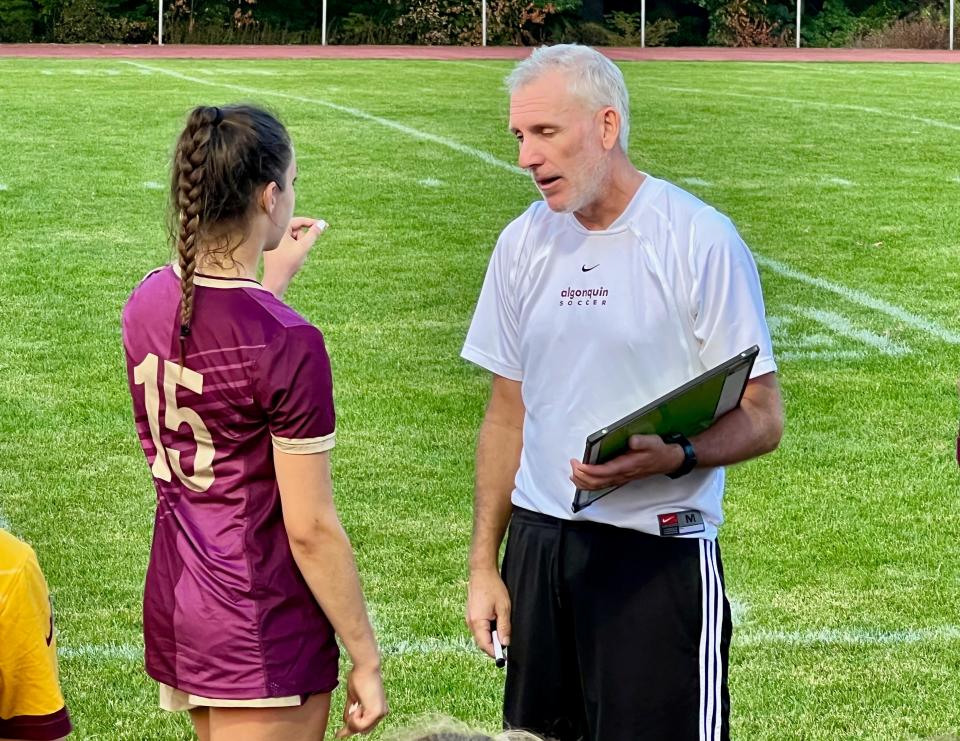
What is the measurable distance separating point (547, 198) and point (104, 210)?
38.5 feet

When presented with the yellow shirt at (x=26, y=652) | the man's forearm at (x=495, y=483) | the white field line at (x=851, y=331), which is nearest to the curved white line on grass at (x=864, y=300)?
the white field line at (x=851, y=331)

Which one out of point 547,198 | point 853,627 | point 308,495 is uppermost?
point 547,198

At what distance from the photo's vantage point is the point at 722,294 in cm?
308

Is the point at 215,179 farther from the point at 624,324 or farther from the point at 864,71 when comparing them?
the point at 864,71

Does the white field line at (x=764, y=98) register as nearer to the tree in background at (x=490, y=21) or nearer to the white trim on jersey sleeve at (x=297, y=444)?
the white trim on jersey sleeve at (x=297, y=444)

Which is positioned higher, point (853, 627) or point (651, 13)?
point (651, 13)

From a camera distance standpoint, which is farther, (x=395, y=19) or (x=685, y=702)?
(x=395, y=19)

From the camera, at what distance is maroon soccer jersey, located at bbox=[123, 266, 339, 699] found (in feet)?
9.10

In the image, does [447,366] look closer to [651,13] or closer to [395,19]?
[395,19]

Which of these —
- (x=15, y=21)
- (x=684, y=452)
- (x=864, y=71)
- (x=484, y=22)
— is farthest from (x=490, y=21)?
(x=684, y=452)

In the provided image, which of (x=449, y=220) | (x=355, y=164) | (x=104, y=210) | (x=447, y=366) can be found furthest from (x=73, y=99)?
(x=447, y=366)

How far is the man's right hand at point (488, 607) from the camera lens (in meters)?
3.39

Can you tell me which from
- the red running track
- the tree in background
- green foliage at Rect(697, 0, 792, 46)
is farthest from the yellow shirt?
green foliage at Rect(697, 0, 792, 46)

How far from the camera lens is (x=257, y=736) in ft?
9.63
